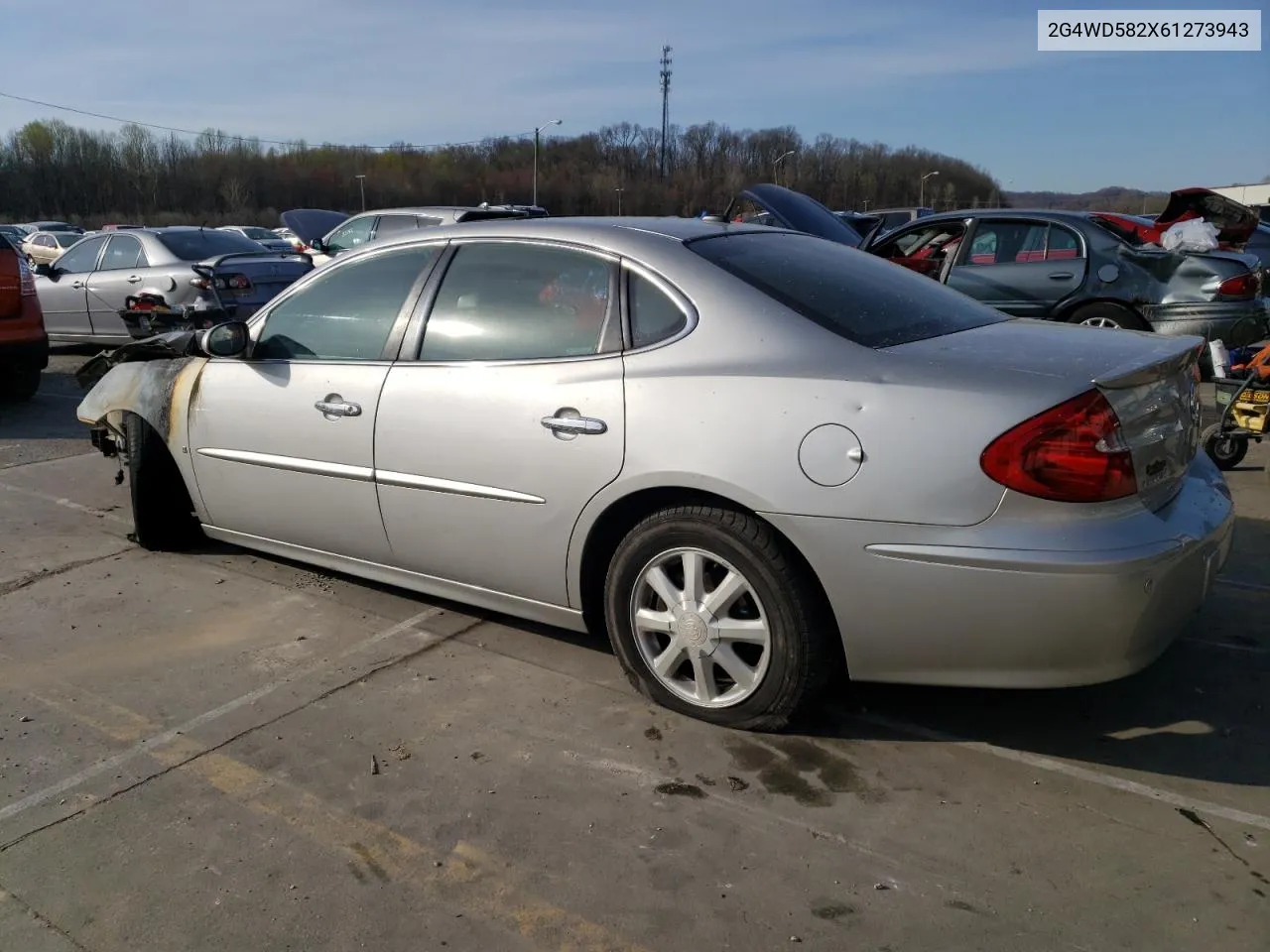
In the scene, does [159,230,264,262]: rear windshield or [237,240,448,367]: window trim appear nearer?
[237,240,448,367]: window trim

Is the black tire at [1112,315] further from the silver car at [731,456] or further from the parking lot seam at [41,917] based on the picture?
the parking lot seam at [41,917]

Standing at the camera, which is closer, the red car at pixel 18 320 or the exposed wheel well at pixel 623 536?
the exposed wheel well at pixel 623 536

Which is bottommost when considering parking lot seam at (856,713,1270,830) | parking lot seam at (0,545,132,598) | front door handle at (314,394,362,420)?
parking lot seam at (0,545,132,598)

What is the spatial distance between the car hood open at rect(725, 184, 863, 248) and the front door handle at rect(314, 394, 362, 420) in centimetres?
377

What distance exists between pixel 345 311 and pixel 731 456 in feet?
6.43

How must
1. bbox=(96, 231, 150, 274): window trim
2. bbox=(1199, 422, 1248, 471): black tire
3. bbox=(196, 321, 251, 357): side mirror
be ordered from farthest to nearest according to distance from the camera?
bbox=(96, 231, 150, 274): window trim, bbox=(1199, 422, 1248, 471): black tire, bbox=(196, 321, 251, 357): side mirror

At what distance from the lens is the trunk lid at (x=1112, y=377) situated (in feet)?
8.73

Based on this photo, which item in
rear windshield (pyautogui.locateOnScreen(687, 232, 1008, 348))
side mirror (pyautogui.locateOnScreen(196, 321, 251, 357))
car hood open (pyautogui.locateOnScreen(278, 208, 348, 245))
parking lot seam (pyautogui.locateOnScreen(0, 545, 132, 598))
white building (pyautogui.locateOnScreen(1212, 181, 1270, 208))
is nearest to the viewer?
rear windshield (pyautogui.locateOnScreen(687, 232, 1008, 348))

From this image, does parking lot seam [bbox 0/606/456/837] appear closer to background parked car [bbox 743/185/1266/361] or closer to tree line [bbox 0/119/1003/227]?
→ background parked car [bbox 743/185/1266/361]

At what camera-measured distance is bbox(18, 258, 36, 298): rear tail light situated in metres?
8.73

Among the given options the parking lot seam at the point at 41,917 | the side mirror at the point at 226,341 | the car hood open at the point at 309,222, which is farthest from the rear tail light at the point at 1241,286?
the car hood open at the point at 309,222

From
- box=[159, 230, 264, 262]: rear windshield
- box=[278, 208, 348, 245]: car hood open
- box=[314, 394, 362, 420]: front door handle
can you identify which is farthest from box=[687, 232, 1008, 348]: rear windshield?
box=[278, 208, 348, 245]: car hood open

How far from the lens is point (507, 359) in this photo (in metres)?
3.46

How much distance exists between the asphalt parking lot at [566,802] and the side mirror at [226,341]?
1.13m
